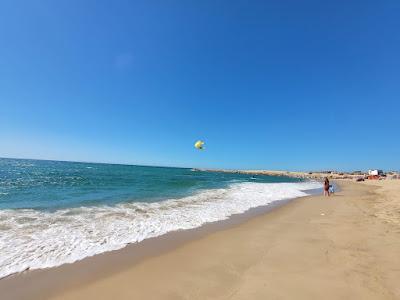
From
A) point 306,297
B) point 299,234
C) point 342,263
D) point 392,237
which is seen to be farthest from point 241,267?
point 392,237

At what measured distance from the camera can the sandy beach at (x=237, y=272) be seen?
441 centimetres

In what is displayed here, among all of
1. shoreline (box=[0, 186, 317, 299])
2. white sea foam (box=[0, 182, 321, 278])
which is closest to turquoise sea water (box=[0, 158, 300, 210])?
white sea foam (box=[0, 182, 321, 278])

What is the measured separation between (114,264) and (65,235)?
310 centimetres

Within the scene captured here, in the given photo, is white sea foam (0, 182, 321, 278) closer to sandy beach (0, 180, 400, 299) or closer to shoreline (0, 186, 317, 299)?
shoreline (0, 186, 317, 299)

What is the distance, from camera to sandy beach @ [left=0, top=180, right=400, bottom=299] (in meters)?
4.41

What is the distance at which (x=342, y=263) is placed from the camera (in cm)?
567

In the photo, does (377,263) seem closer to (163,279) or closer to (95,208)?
(163,279)

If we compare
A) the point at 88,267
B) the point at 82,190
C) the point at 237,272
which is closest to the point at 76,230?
the point at 88,267

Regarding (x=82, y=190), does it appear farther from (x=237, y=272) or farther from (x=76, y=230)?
(x=237, y=272)

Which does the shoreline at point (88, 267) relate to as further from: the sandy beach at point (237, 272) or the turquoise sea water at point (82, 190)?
the turquoise sea water at point (82, 190)

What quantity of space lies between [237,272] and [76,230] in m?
6.08

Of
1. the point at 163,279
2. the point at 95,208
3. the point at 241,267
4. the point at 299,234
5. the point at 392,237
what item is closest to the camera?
the point at 163,279

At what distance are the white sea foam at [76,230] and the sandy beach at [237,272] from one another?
71 centimetres

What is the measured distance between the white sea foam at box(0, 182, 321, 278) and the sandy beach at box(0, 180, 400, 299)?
2.34 ft
